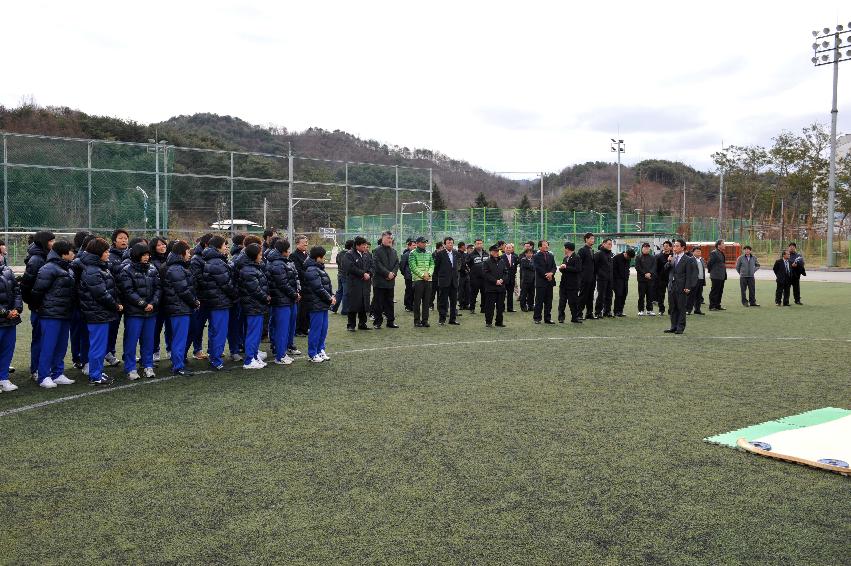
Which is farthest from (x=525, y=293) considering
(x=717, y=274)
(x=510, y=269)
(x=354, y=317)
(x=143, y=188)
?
(x=143, y=188)

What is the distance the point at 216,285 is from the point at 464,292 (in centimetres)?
918

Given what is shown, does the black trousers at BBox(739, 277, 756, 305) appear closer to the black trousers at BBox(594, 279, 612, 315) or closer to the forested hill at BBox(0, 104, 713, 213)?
the black trousers at BBox(594, 279, 612, 315)

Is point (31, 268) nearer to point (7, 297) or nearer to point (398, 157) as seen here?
point (7, 297)

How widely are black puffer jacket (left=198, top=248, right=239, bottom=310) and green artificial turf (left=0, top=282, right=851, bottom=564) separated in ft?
3.12

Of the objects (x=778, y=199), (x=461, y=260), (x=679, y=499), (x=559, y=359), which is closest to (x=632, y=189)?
(x=778, y=199)

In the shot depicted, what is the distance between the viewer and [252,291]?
9.13 m

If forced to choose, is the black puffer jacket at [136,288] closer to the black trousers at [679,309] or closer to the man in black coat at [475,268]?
the man in black coat at [475,268]

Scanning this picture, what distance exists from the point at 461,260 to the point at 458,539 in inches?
490

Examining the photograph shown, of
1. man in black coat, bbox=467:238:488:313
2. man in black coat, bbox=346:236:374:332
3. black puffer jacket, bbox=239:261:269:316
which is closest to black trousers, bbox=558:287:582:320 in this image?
man in black coat, bbox=467:238:488:313

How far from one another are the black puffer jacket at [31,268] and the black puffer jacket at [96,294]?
723mm

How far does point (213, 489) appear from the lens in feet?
15.7

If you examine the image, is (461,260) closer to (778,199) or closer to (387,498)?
(387,498)

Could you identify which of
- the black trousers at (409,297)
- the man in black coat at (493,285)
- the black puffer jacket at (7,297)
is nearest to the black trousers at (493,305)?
the man in black coat at (493,285)

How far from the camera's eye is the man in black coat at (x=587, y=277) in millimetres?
15047
